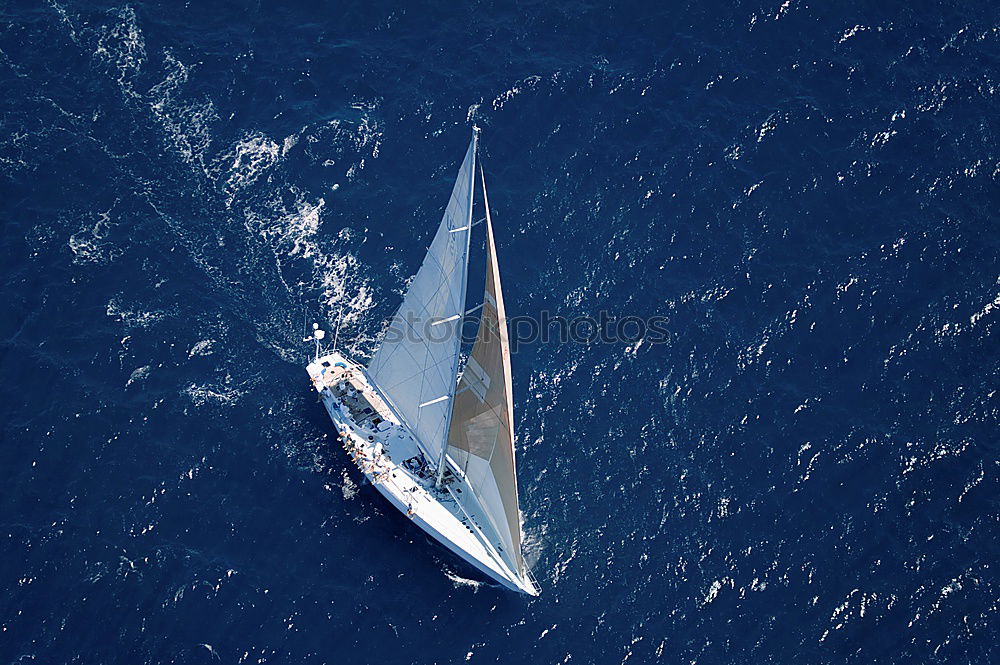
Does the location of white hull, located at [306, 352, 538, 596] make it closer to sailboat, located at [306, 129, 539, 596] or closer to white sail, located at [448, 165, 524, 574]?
sailboat, located at [306, 129, 539, 596]

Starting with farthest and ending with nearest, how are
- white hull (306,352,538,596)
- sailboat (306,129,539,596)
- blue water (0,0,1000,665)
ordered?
1. white hull (306,352,538,596)
2. blue water (0,0,1000,665)
3. sailboat (306,129,539,596)

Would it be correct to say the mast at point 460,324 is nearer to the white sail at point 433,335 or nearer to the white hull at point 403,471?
the white sail at point 433,335

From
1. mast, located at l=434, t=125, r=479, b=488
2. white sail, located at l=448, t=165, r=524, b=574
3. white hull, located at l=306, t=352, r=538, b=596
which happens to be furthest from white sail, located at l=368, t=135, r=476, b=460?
white hull, located at l=306, t=352, r=538, b=596

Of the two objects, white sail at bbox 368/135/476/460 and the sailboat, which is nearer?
white sail at bbox 368/135/476/460

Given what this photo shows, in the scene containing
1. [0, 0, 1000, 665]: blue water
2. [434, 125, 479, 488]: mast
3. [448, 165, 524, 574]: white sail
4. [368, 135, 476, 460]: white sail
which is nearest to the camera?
[434, 125, 479, 488]: mast

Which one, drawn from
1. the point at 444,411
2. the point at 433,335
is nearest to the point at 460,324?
the point at 433,335

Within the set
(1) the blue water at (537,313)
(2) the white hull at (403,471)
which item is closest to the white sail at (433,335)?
(2) the white hull at (403,471)

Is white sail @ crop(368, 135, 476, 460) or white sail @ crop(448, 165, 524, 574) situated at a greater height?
white sail @ crop(368, 135, 476, 460)

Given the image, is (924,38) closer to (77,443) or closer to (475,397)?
(475,397)
